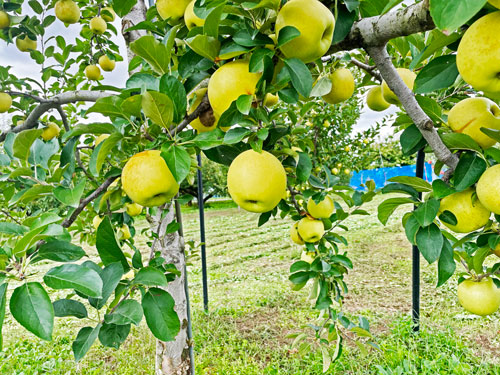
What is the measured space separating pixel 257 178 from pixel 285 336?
2085 millimetres

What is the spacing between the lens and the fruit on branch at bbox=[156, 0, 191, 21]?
0.76 meters

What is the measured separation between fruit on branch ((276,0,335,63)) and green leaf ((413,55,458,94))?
7.4 inches

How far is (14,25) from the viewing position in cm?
179

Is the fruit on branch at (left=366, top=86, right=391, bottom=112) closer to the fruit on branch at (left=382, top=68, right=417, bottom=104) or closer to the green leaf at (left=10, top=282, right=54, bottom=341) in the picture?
the fruit on branch at (left=382, top=68, right=417, bottom=104)

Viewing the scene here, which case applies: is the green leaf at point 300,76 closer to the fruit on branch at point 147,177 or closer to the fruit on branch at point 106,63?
the fruit on branch at point 147,177

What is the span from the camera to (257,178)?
62 centimetres

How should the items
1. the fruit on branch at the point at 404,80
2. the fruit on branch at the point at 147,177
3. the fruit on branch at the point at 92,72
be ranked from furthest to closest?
the fruit on branch at the point at 92,72
the fruit on branch at the point at 404,80
the fruit on branch at the point at 147,177

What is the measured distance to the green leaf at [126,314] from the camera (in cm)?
66

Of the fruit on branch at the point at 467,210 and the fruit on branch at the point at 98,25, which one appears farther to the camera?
the fruit on branch at the point at 98,25

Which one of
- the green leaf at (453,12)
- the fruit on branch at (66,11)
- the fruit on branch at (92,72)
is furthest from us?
the fruit on branch at (92,72)

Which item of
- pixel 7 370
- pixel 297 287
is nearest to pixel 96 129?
pixel 297 287

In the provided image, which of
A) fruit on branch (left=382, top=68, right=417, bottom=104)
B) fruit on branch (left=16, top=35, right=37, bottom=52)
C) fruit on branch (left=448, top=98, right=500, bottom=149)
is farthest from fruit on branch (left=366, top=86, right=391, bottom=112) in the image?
fruit on branch (left=16, top=35, right=37, bottom=52)

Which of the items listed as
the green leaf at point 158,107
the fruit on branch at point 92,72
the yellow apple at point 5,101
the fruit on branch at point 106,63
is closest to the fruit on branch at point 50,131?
the yellow apple at point 5,101

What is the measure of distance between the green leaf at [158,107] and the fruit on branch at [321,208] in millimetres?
949
